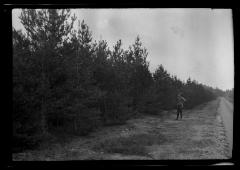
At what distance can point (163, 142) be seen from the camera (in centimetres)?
980

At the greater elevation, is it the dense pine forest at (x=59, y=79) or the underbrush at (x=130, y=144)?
the dense pine forest at (x=59, y=79)

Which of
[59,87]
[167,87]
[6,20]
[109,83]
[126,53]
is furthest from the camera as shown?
[167,87]

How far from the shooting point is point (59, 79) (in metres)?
9.56

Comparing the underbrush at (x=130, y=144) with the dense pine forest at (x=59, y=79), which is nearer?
the dense pine forest at (x=59, y=79)

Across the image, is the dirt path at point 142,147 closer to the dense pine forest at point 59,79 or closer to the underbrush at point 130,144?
the underbrush at point 130,144

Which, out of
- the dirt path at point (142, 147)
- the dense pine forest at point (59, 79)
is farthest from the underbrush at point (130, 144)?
the dense pine forest at point (59, 79)

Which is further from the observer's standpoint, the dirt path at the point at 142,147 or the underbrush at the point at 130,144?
the underbrush at the point at 130,144

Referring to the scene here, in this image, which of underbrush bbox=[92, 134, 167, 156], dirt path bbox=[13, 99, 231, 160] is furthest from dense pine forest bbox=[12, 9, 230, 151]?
underbrush bbox=[92, 134, 167, 156]

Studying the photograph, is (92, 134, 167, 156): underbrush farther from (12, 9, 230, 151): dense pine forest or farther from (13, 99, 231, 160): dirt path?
(12, 9, 230, 151): dense pine forest

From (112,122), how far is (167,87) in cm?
644

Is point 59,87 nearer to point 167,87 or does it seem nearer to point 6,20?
point 6,20

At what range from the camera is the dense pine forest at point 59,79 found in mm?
7539

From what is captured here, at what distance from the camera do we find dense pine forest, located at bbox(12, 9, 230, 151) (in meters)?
7.54
